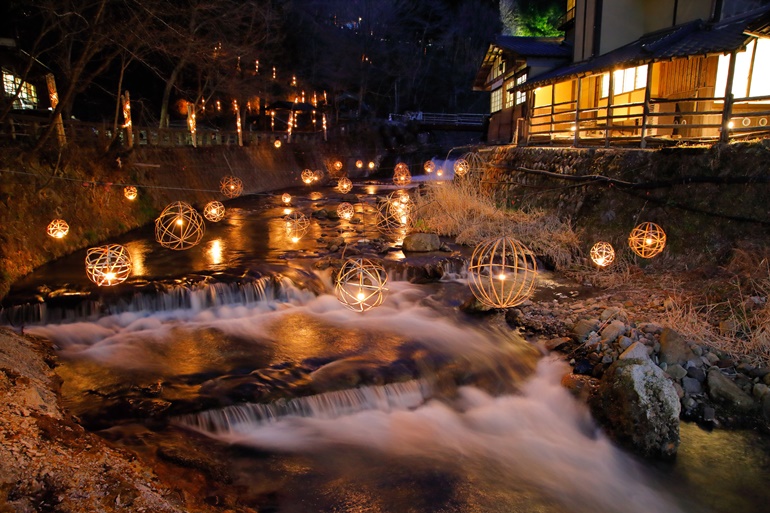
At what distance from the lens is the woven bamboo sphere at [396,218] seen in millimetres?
17323

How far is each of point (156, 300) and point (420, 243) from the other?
713cm

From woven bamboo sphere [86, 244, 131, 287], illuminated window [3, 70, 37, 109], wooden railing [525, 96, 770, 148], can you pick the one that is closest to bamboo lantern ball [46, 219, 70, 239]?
woven bamboo sphere [86, 244, 131, 287]

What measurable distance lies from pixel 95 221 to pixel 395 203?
9.82m

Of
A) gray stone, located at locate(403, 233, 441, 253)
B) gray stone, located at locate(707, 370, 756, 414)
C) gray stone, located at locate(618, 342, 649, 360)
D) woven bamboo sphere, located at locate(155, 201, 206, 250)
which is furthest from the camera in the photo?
gray stone, located at locate(403, 233, 441, 253)

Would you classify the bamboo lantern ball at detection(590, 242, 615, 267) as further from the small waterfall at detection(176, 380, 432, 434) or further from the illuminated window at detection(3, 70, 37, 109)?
the illuminated window at detection(3, 70, 37, 109)

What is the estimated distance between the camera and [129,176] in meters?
17.6

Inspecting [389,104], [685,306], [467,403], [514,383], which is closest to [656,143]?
[685,306]

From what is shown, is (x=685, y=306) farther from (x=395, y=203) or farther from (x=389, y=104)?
(x=389, y=104)

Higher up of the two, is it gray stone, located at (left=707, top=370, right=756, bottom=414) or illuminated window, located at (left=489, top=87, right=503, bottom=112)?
illuminated window, located at (left=489, top=87, right=503, bottom=112)

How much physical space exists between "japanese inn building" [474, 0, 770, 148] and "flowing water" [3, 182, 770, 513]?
733 cm

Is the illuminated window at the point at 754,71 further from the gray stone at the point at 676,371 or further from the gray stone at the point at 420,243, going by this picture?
the gray stone at the point at 676,371

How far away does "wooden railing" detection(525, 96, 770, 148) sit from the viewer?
10.8m

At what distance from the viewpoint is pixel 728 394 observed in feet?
23.2

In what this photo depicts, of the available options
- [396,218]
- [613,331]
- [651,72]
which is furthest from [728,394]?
[396,218]
